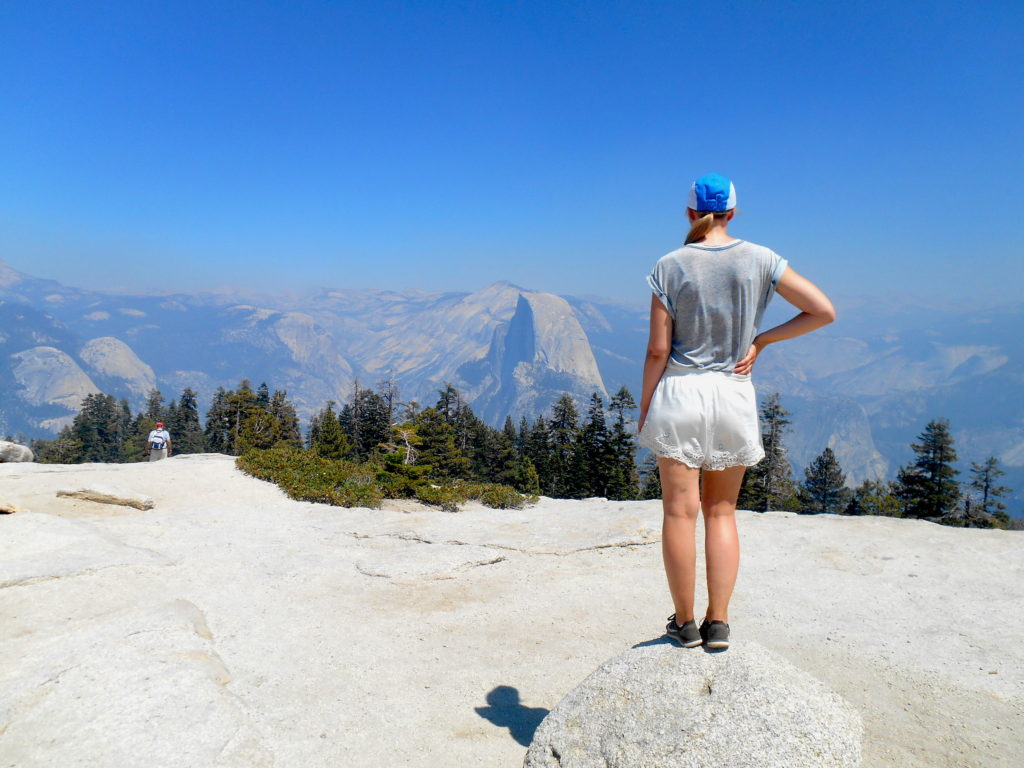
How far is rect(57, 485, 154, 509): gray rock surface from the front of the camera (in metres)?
12.7

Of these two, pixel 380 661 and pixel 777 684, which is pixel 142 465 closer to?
pixel 380 661

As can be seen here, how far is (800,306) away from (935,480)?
46992 millimetres

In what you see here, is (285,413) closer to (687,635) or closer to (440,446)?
(440,446)

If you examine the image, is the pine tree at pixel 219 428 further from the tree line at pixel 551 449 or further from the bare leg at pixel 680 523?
the bare leg at pixel 680 523

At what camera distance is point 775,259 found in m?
4.20

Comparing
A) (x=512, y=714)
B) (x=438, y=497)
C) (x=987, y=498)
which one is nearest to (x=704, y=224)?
(x=512, y=714)

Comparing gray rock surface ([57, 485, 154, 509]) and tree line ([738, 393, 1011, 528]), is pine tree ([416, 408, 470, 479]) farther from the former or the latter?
gray rock surface ([57, 485, 154, 509])

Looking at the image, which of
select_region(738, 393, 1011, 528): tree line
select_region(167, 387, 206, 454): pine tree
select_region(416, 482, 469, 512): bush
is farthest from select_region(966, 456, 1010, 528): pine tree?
select_region(167, 387, 206, 454): pine tree

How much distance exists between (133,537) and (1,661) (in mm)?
5353

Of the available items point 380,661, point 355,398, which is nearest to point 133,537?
point 380,661

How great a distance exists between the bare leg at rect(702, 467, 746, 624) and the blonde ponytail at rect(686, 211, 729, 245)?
171 centimetres

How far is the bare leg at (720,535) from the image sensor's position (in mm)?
4375

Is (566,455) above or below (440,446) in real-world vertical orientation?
below

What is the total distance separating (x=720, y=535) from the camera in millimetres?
4426
